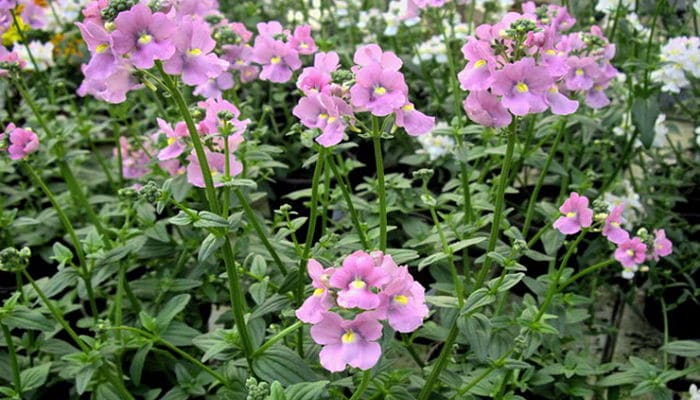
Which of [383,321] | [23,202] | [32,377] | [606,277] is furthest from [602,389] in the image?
[23,202]

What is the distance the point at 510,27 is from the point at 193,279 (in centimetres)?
121

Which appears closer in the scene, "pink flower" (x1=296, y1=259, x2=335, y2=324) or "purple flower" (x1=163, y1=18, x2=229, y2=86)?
"pink flower" (x1=296, y1=259, x2=335, y2=324)

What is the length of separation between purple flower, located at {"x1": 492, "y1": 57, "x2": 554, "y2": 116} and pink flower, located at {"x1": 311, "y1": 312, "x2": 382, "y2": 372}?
1.49 feet

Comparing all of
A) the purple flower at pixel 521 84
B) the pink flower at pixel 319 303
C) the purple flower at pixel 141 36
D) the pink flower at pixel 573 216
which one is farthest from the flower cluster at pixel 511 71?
the purple flower at pixel 141 36

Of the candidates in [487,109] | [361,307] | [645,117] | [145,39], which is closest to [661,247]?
[645,117]

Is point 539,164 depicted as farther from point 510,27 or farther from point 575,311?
point 510,27

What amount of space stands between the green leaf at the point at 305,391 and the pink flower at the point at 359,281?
0.86 ft

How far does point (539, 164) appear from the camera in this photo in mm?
2418

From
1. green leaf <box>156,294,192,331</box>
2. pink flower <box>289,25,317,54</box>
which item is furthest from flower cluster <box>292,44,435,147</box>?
green leaf <box>156,294,192,331</box>

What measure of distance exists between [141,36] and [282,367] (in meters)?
→ 0.72

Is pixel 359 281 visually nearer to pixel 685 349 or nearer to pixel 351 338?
pixel 351 338

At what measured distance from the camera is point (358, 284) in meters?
1.27

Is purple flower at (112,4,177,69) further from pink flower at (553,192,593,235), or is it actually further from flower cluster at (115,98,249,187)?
pink flower at (553,192,593,235)

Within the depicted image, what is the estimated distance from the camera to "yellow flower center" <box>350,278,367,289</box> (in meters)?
1.27
